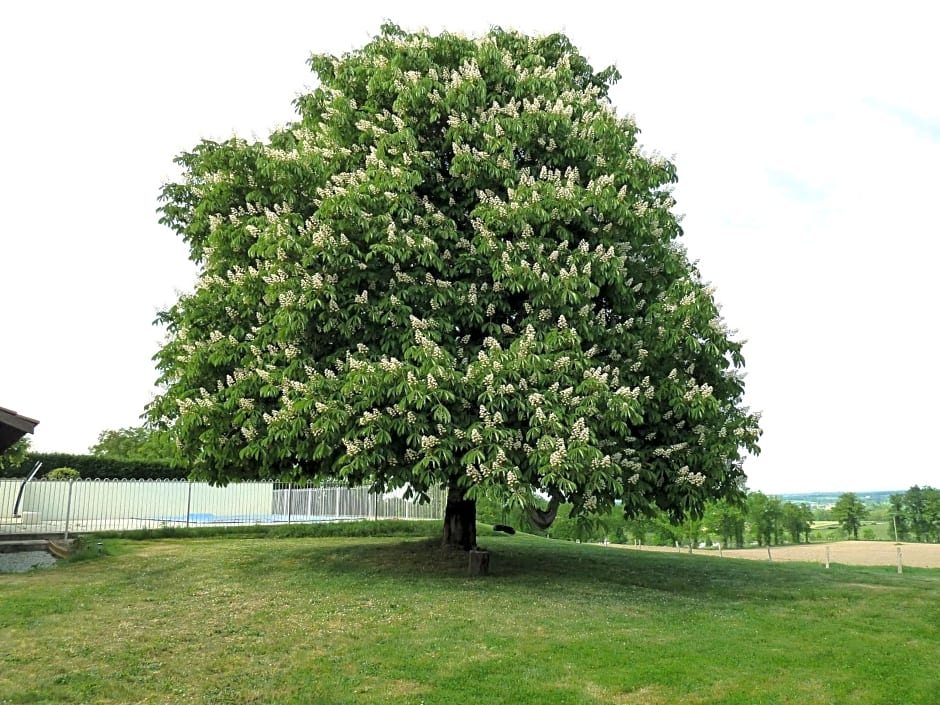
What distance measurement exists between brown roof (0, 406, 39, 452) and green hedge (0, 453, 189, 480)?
14352 mm

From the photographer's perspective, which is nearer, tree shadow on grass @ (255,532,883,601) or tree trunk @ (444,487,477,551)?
tree shadow on grass @ (255,532,883,601)

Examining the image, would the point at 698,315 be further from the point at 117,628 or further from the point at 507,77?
the point at 117,628

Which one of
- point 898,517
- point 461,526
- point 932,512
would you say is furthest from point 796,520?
point 461,526

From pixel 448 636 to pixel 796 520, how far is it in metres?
33.6

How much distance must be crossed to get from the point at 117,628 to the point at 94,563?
25.1 feet

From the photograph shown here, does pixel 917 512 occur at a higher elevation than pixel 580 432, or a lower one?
lower

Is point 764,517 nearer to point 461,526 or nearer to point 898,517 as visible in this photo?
point 898,517

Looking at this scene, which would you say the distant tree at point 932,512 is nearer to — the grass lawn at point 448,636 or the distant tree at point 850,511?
the distant tree at point 850,511

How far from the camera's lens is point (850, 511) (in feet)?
128

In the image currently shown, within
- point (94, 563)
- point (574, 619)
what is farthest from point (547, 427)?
point (94, 563)

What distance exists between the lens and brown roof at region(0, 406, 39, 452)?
16.8 m

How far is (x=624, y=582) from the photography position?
50.4 ft

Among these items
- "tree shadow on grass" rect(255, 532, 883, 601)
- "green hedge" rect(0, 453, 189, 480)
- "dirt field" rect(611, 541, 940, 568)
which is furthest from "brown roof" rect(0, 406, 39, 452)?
"dirt field" rect(611, 541, 940, 568)

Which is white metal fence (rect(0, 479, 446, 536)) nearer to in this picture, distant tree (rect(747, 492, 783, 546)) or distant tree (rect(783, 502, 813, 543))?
distant tree (rect(747, 492, 783, 546))
